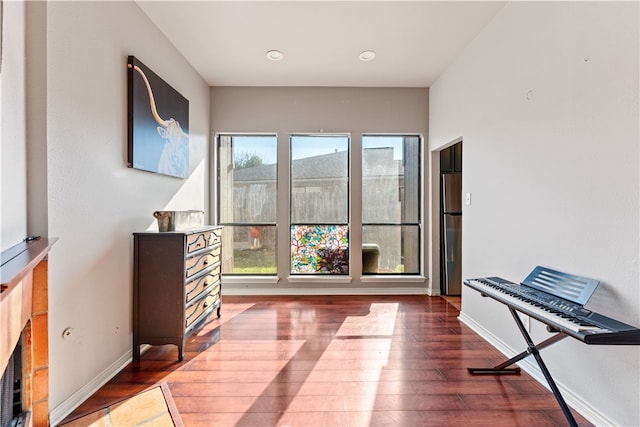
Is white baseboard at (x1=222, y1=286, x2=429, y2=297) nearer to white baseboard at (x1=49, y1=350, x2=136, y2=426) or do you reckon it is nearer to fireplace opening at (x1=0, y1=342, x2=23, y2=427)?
white baseboard at (x1=49, y1=350, x2=136, y2=426)

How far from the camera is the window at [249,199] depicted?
4000 mm

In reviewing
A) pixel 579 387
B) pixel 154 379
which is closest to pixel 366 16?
pixel 579 387

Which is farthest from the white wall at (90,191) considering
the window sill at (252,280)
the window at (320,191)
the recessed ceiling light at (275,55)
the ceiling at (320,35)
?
the window at (320,191)

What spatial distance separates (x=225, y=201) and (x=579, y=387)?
3859mm

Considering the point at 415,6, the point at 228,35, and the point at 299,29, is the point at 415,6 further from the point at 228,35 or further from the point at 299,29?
the point at 228,35

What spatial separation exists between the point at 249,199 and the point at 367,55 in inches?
90.7

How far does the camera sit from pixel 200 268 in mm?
2578

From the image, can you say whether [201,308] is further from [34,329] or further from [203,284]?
[34,329]

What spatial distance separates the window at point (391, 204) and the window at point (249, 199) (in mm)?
1293

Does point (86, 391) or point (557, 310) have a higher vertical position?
point (557, 310)

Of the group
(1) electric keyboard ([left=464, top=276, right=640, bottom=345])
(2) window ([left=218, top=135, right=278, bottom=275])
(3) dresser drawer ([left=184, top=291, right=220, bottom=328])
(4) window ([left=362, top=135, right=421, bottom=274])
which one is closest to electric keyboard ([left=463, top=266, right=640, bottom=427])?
(1) electric keyboard ([left=464, top=276, right=640, bottom=345])

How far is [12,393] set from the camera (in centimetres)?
126

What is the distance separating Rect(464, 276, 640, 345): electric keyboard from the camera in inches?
49.0

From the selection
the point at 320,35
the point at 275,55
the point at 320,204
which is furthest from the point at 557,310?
the point at 275,55
